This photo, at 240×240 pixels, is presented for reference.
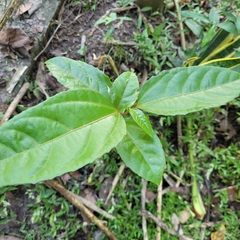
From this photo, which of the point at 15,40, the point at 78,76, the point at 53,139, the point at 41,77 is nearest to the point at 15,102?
the point at 41,77

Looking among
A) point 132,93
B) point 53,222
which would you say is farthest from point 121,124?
point 53,222

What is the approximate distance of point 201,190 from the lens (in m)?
1.56

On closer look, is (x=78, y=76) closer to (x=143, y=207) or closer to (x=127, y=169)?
(x=127, y=169)

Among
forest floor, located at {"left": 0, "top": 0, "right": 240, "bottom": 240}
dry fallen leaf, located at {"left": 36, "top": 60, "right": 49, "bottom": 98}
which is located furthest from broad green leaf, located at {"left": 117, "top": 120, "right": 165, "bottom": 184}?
dry fallen leaf, located at {"left": 36, "top": 60, "right": 49, "bottom": 98}

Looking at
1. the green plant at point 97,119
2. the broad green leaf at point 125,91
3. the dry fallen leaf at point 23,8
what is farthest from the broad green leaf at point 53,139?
the dry fallen leaf at point 23,8

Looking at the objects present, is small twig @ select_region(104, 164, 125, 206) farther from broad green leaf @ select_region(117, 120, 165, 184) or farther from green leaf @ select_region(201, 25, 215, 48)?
green leaf @ select_region(201, 25, 215, 48)

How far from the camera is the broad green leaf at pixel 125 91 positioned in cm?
92

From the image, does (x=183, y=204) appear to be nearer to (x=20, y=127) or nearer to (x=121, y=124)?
(x=121, y=124)

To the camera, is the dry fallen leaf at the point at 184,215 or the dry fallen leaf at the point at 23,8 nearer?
the dry fallen leaf at the point at 184,215

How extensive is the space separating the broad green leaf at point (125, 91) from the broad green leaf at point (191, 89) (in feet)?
0.23

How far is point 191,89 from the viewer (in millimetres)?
927

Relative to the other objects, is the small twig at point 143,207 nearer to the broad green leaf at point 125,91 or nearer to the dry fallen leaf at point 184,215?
the dry fallen leaf at point 184,215

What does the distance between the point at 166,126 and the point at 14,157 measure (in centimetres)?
106

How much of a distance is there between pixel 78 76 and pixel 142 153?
1.21 feet
